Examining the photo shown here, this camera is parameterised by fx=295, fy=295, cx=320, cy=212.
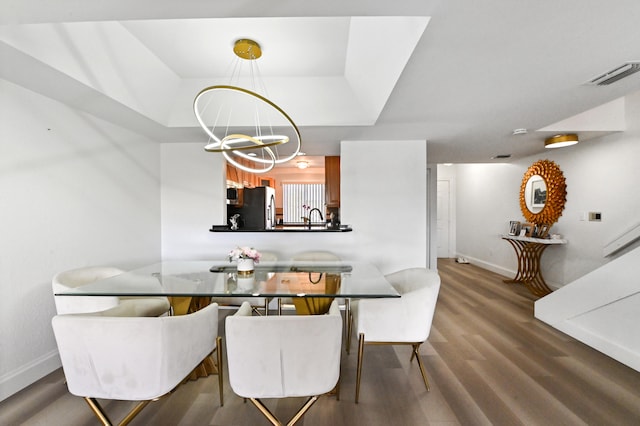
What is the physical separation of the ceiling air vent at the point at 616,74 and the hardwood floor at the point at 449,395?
2.28 meters

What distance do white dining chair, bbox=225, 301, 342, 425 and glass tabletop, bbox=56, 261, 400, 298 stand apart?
1.45 ft

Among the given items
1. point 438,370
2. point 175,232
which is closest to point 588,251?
point 438,370

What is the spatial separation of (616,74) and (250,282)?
3053 mm

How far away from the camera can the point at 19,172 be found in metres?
2.26

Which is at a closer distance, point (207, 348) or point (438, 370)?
point (207, 348)

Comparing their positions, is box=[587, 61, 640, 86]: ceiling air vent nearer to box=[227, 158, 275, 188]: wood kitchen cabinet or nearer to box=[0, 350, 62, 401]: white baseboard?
box=[227, 158, 275, 188]: wood kitchen cabinet

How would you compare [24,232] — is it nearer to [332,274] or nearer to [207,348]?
[207,348]

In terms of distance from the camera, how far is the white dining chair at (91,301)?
209 centimetres

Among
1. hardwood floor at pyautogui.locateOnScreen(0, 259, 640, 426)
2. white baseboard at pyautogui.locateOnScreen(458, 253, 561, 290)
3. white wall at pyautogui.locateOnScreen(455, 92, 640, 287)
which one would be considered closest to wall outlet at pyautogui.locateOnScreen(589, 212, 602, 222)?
white wall at pyautogui.locateOnScreen(455, 92, 640, 287)

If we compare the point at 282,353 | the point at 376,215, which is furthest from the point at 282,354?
Answer: the point at 376,215

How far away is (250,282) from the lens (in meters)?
2.22

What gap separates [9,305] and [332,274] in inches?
96.5

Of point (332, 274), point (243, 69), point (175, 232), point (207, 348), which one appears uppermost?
point (243, 69)

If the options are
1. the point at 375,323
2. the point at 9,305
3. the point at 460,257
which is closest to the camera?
the point at 375,323
